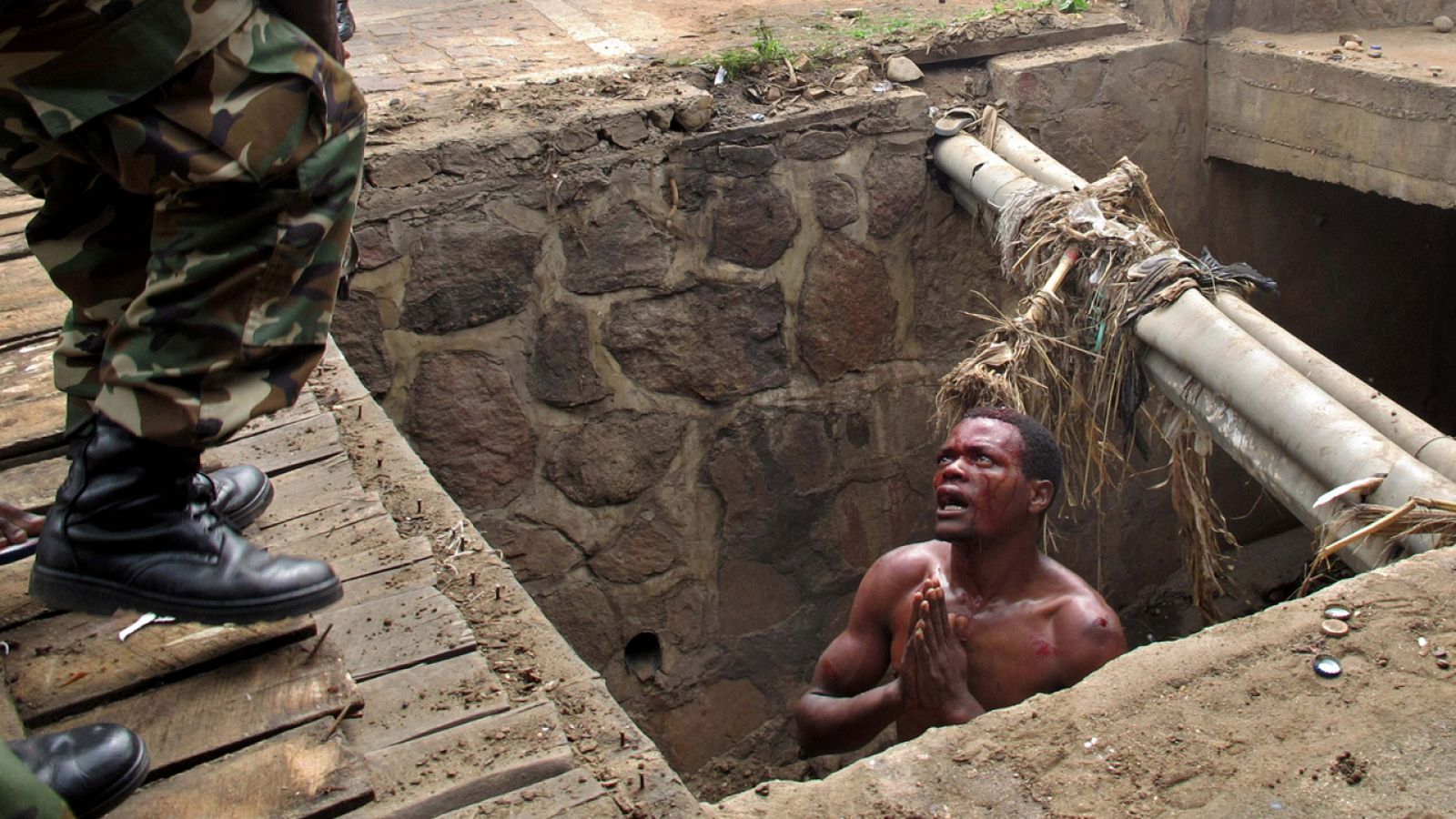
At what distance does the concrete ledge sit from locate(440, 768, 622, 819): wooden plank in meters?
3.22

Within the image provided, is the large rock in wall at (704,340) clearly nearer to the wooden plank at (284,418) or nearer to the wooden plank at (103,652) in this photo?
the wooden plank at (284,418)

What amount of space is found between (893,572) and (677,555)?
3.12 ft

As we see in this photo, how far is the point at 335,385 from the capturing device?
271 centimetres

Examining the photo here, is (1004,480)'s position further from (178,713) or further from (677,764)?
(178,713)

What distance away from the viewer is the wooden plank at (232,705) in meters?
1.61

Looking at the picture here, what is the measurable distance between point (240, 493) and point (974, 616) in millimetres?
1785

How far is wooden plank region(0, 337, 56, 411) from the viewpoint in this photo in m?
2.42

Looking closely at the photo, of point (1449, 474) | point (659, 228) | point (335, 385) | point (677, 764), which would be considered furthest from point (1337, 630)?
point (677, 764)

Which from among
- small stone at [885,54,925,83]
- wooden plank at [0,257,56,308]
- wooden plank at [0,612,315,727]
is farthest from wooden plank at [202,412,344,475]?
small stone at [885,54,925,83]

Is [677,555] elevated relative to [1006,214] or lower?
lower

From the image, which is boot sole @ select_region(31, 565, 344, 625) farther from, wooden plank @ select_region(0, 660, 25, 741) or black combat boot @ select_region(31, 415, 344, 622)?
wooden plank @ select_region(0, 660, 25, 741)

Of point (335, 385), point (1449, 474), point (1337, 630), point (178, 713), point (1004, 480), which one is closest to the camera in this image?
point (178, 713)

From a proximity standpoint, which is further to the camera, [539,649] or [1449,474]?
[1449,474]

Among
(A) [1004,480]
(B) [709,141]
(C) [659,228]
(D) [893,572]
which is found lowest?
(D) [893,572]
